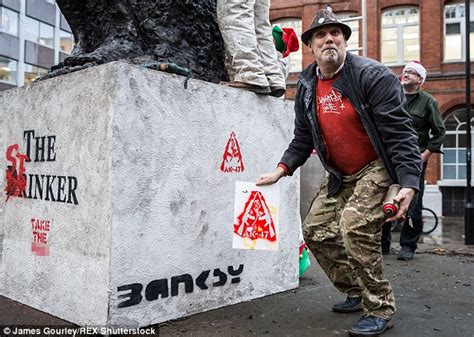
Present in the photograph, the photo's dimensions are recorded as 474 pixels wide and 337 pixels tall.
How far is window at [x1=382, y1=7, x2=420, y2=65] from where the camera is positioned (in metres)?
19.6

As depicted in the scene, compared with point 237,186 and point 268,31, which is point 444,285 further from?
point 268,31

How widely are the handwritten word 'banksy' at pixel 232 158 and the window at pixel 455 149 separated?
1670 cm

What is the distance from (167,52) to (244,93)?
597mm

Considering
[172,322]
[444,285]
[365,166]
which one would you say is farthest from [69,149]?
[444,285]

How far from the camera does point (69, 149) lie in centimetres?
291

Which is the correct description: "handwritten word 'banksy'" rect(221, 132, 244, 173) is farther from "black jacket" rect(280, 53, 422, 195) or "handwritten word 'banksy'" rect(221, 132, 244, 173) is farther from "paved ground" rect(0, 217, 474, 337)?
"paved ground" rect(0, 217, 474, 337)

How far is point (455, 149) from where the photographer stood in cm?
1848

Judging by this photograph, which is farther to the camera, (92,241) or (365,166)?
(365,166)

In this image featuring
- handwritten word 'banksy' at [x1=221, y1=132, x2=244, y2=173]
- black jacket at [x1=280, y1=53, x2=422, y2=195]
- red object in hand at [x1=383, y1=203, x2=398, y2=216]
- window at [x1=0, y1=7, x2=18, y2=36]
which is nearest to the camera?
red object in hand at [x1=383, y1=203, x2=398, y2=216]

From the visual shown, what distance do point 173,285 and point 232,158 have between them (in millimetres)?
897

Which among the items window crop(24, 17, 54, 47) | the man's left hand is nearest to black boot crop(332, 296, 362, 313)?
the man's left hand

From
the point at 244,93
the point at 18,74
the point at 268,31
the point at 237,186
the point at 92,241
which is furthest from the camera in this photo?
the point at 18,74

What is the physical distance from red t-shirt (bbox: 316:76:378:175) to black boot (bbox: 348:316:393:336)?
83 cm

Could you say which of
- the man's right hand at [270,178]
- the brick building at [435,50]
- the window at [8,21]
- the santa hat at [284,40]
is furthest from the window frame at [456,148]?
the window at [8,21]
